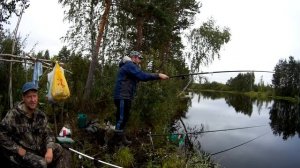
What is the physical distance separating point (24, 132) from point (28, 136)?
8cm

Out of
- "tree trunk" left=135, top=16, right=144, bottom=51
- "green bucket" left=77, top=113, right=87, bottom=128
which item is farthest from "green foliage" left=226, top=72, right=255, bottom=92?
"green bucket" left=77, top=113, right=87, bottom=128

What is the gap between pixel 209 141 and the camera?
1761 cm

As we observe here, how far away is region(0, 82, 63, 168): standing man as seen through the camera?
468 cm

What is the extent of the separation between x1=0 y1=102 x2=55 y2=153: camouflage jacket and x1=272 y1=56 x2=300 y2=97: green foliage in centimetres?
7818

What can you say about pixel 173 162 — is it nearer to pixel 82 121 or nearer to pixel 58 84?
pixel 82 121

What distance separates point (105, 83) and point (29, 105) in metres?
8.61

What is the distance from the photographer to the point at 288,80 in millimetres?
83875

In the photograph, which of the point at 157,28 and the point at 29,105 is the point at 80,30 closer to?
the point at 157,28

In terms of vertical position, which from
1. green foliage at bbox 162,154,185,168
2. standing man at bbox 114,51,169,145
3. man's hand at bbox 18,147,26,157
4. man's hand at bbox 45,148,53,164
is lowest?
green foliage at bbox 162,154,185,168

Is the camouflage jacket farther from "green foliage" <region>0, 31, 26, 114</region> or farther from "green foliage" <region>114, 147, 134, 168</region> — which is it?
"green foliage" <region>0, 31, 26, 114</region>

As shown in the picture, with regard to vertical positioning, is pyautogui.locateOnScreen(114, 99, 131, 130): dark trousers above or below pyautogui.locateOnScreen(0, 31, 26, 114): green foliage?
below

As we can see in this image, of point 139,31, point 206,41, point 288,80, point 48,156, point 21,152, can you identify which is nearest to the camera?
point 21,152

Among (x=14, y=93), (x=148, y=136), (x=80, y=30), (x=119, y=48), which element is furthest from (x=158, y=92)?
(x=119, y=48)

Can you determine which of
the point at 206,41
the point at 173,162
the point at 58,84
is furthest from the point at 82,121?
the point at 206,41
